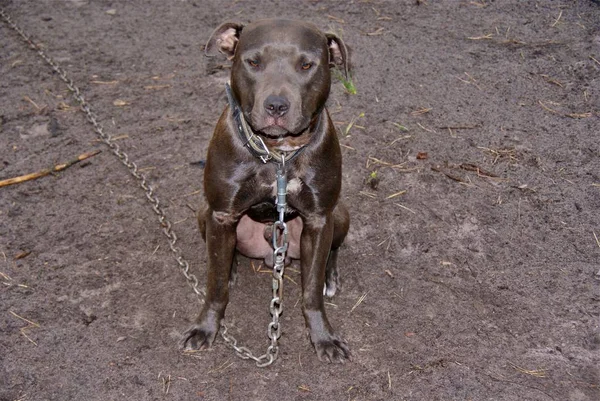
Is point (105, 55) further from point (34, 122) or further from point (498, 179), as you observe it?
point (498, 179)

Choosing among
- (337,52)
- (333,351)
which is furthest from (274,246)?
(337,52)

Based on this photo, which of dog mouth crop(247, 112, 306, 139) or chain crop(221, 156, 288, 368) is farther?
chain crop(221, 156, 288, 368)

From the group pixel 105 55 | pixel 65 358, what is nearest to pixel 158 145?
pixel 105 55

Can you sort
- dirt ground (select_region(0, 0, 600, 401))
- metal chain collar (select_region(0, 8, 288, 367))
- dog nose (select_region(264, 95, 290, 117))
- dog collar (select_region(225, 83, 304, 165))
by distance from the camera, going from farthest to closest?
dirt ground (select_region(0, 0, 600, 401)) < metal chain collar (select_region(0, 8, 288, 367)) < dog collar (select_region(225, 83, 304, 165)) < dog nose (select_region(264, 95, 290, 117))

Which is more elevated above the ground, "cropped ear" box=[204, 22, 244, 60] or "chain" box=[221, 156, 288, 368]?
"cropped ear" box=[204, 22, 244, 60]

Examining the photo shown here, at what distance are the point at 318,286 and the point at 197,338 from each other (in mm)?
767

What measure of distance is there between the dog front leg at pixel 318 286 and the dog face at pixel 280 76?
0.64m

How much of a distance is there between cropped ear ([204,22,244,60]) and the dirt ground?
5.12 ft

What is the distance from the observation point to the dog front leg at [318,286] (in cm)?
401

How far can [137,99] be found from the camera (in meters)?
6.30

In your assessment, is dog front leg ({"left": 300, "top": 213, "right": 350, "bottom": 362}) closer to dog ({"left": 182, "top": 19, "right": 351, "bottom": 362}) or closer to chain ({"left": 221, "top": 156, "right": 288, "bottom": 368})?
dog ({"left": 182, "top": 19, "right": 351, "bottom": 362})

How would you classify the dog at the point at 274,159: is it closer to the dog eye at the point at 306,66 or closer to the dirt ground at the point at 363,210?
the dog eye at the point at 306,66

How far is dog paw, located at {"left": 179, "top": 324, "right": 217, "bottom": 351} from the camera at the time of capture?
409 cm

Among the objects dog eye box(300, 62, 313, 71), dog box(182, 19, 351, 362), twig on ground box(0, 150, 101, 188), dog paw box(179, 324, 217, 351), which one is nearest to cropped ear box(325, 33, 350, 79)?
dog box(182, 19, 351, 362)
